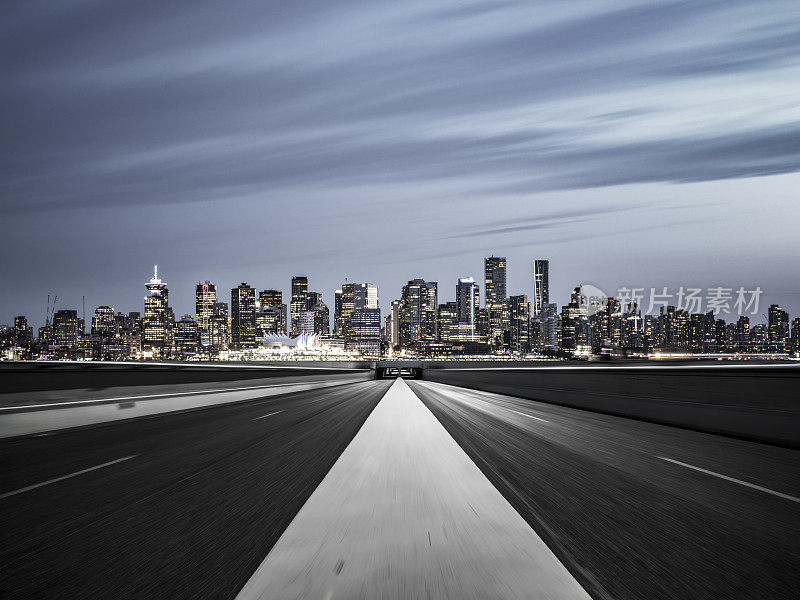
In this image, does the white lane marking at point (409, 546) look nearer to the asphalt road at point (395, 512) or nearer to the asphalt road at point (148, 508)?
the asphalt road at point (395, 512)

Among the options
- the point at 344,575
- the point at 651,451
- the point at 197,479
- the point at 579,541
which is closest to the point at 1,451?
the point at 197,479

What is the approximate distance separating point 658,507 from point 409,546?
10.5ft

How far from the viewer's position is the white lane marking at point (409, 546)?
15.3 ft

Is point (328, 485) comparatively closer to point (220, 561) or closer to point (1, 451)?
point (220, 561)

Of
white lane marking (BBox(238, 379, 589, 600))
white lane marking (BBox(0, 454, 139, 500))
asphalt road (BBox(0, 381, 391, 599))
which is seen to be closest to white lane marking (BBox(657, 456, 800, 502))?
white lane marking (BBox(238, 379, 589, 600))

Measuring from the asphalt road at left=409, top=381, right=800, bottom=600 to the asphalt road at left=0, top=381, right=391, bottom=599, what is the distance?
8.97ft

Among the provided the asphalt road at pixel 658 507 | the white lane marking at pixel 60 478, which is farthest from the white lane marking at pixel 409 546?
the white lane marking at pixel 60 478

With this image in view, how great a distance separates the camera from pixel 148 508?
23.7ft

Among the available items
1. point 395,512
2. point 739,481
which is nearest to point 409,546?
point 395,512

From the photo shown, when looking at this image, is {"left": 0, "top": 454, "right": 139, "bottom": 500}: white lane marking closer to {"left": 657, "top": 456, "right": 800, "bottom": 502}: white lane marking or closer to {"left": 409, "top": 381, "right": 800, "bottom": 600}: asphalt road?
{"left": 409, "top": 381, "right": 800, "bottom": 600}: asphalt road

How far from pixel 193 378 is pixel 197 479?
20.7 metres

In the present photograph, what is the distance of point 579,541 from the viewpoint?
5934 mm

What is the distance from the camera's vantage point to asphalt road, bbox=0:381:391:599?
4.93 meters

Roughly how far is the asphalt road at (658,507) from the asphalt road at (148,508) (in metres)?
2.73
